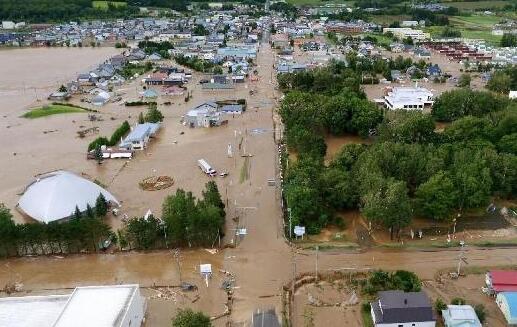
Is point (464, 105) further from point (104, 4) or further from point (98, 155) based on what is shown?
point (104, 4)

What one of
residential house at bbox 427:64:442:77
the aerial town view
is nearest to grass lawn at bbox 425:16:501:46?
residential house at bbox 427:64:442:77

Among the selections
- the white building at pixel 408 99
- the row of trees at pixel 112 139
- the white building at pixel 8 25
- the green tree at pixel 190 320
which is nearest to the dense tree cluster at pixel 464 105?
the white building at pixel 408 99

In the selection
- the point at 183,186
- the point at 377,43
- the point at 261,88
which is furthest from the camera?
the point at 377,43

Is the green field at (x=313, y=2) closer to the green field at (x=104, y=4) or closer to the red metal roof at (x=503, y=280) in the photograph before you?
the green field at (x=104, y=4)

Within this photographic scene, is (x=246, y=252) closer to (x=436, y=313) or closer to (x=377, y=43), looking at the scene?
(x=436, y=313)

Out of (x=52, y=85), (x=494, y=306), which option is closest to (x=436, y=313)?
(x=494, y=306)

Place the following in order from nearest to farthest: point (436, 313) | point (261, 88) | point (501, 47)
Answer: point (436, 313)
point (261, 88)
point (501, 47)

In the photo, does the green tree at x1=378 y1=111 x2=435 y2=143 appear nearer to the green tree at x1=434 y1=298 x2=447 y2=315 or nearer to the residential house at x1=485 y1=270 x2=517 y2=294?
the residential house at x1=485 y1=270 x2=517 y2=294
